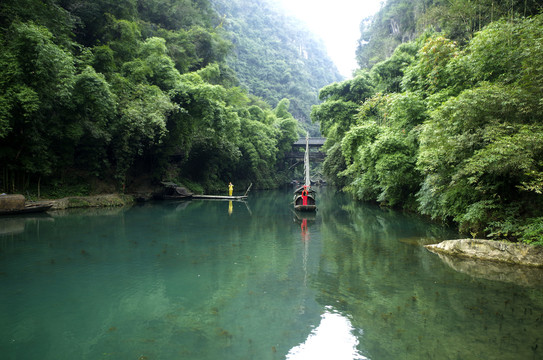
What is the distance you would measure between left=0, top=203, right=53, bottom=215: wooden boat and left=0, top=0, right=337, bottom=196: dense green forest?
190 centimetres

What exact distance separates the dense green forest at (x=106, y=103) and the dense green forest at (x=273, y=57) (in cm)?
3486

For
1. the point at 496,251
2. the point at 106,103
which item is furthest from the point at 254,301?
the point at 106,103

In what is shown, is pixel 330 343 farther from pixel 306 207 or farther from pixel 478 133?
pixel 306 207

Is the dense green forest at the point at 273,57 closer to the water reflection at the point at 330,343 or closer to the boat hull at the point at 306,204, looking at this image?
the boat hull at the point at 306,204

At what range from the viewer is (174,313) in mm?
4930

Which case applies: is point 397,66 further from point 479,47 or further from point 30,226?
point 30,226

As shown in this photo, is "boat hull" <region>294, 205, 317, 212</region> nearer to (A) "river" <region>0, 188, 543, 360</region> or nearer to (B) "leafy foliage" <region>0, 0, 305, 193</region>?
(A) "river" <region>0, 188, 543, 360</region>

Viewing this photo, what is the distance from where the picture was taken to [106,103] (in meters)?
16.0

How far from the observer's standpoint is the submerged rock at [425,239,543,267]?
712 cm

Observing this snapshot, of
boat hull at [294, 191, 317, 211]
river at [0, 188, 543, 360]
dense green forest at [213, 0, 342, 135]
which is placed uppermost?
dense green forest at [213, 0, 342, 135]

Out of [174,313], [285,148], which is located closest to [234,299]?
[174,313]

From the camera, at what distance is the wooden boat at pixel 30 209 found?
13.4 meters

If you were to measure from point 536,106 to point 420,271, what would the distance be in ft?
15.3

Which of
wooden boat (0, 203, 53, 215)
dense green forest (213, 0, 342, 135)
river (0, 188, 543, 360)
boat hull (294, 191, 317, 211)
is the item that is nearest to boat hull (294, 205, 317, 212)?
boat hull (294, 191, 317, 211)
